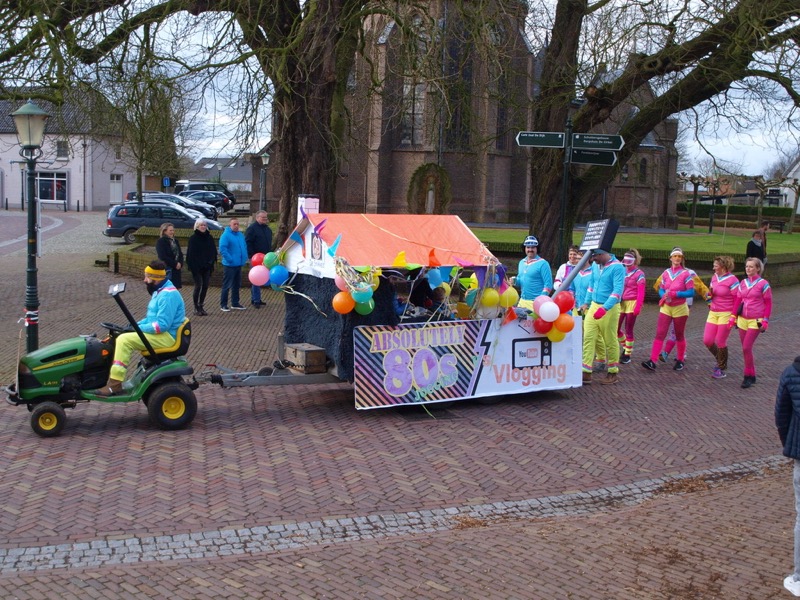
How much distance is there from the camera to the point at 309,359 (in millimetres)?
9227

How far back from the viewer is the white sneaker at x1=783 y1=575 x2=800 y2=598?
17.4ft

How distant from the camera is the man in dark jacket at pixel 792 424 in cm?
537

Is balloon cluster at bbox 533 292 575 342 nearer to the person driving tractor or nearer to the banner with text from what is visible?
the banner with text

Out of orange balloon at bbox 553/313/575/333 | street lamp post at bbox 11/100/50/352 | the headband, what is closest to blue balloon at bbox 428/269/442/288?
orange balloon at bbox 553/313/575/333

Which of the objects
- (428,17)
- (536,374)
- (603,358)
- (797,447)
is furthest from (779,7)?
(797,447)

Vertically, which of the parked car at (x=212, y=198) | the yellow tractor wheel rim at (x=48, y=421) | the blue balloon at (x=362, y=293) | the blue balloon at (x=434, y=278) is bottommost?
the yellow tractor wheel rim at (x=48, y=421)

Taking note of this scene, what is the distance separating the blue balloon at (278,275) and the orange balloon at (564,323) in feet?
10.5

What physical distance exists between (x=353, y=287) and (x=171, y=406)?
2181 mm

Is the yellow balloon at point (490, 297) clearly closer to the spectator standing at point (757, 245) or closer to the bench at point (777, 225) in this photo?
the spectator standing at point (757, 245)

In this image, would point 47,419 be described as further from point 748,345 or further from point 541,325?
point 748,345

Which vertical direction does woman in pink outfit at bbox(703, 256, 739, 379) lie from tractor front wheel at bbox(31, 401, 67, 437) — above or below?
above

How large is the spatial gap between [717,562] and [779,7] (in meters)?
12.1

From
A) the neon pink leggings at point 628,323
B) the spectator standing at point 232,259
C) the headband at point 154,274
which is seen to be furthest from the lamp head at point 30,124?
the neon pink leggings at point 628,323

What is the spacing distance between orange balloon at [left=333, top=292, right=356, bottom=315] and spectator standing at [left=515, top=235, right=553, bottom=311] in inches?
128
